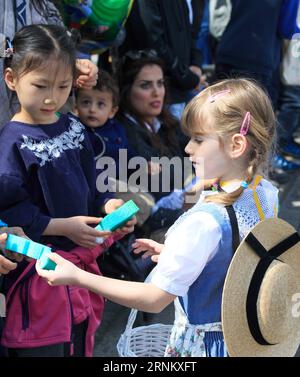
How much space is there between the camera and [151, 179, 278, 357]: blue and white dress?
169cm

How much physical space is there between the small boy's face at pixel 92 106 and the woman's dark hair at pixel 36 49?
0.79 m

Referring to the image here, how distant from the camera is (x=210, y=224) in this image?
170 centimetres

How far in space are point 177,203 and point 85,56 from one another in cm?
93

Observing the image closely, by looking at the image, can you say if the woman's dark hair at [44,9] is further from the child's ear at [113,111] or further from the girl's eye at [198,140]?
the girl's eye at [198,140]

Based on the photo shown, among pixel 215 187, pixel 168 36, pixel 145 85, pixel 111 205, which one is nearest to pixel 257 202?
pixel 215 187

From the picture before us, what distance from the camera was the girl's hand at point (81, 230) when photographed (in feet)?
6.86

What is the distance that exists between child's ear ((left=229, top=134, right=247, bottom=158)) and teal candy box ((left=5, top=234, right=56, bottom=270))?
23.0 inches

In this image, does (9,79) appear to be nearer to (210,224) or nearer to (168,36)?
(210,224)

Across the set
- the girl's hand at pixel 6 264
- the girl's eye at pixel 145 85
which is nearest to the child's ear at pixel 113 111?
the girl's eye at pixel 145 85

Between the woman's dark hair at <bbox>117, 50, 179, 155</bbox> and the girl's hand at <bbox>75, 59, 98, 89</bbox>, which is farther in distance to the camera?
the woman's dark hair at <bbox>117, 50, 179, 155</bbox>

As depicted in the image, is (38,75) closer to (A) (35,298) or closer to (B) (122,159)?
(A) (35,298)

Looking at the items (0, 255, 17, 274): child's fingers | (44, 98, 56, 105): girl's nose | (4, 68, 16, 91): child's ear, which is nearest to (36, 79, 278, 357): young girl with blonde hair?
(0, 255, 17, 274): child's fingers

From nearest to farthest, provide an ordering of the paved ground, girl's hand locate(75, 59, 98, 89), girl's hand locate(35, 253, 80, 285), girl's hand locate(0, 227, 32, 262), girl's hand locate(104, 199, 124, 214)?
girl's hand locate(35, 253, 80, 285) → girl's hand locate(0, 227, 32, 262) → girl's hand locate(104, 199, 124, 214) → girl's hand locate(75, 59, 98, 89) → the paved ground

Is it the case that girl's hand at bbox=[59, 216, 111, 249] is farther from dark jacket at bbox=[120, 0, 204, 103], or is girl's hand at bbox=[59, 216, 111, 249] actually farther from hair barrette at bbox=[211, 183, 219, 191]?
dark jacket at bbox=[120, 0, 204, 103]
